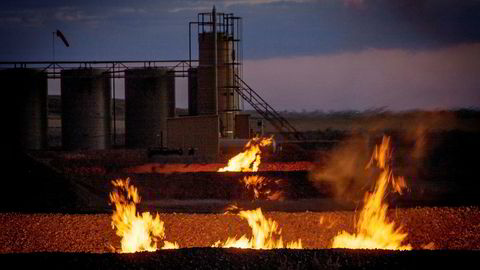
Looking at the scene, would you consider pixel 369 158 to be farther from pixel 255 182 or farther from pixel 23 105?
pixel 23 105

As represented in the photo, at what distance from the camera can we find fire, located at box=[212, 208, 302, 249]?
15020 mm

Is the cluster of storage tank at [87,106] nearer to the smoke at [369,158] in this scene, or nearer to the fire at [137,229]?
the smoke at [369,158]

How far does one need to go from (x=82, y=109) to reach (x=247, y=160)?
38.4 ft

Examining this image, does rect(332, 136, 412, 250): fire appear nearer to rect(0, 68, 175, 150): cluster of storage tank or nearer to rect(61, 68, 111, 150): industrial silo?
rect(0, 68, 175, 150): cluster of storage tank

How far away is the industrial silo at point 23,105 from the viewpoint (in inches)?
1476

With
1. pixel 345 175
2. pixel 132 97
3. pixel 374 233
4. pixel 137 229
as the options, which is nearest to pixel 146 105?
pixel 132 97

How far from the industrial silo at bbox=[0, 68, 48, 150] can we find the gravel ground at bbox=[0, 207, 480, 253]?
21.5 metres

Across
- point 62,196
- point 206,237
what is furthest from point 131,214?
point 62,196

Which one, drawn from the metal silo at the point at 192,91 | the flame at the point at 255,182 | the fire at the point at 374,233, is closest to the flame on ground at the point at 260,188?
the flame at the point at 255,182

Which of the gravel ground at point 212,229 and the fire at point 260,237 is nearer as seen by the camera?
the fire at point 260,237

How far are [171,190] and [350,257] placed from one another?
11.8 metres

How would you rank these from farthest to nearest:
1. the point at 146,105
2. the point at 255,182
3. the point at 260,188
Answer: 1. the point at 146,105
2. the point at 255,182
3. the point at 260,188

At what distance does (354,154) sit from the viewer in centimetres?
3578

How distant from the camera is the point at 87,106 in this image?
37.4 meters
